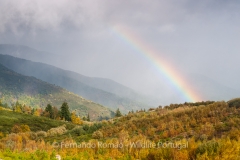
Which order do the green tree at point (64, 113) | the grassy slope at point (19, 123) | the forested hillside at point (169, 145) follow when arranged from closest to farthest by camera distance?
the forested hillside at point (169, 145) → the grassy slope at point (19, 123) → the green tree at point (64, 113)

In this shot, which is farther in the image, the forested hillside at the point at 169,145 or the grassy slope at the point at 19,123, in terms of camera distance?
the grassy slope at the point at 19,123

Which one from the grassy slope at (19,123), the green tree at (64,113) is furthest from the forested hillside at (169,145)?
the green tree at (64,113)

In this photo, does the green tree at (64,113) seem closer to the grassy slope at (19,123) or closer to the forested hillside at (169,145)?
the grassy slope at (19,123)

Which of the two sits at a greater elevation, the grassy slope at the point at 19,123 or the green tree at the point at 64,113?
the green tree at the point at 64,113

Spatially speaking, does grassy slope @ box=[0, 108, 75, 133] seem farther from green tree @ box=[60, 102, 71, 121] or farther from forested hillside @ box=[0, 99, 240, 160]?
green tree @ box=[60, 102, 71, 121]

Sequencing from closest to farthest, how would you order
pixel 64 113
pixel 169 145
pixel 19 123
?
pixel 169 145 → pixel 19 123 → pixel 64 113

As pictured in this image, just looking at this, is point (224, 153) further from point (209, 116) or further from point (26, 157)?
point (209, 116)

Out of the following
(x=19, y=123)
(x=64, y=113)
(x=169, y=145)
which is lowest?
(x=169, y=145)

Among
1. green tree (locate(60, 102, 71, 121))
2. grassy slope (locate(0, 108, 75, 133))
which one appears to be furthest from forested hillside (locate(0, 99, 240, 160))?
green tree (locate(60, 102, 71, 121))

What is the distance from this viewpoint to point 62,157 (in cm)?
959

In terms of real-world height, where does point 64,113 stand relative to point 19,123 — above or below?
above

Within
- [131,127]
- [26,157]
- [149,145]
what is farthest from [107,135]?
[26,157]

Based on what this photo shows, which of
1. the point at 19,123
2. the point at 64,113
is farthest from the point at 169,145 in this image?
the point at 64,113

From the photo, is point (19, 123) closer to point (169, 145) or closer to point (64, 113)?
point (64, 113)
